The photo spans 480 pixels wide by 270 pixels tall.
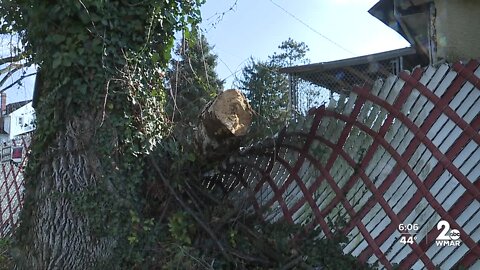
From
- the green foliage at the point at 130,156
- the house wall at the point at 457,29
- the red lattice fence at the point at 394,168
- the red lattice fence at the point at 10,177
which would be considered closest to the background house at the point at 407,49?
the house wall at the point at 457,29

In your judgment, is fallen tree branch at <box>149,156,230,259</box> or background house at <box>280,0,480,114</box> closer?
fallen tree branch at <box>149,156,230,259</box>

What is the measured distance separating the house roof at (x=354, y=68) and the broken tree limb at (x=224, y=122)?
14.9 feet

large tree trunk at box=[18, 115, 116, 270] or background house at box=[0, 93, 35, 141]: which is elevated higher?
background house at box=[0, 93, 35, 141]

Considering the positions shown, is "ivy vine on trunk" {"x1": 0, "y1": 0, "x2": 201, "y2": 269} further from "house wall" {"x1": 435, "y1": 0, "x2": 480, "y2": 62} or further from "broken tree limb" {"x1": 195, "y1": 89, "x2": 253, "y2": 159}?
"house wall" {"x1": 435, "y1": 0, "x2": 480, "y2": 62}

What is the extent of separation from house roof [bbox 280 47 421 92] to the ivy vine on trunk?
4.63 metres

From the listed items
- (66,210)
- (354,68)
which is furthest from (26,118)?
(354,68)

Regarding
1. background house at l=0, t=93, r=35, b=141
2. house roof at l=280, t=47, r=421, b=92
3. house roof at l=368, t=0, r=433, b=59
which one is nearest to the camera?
background house at l=0, t=93, r=35, b=141

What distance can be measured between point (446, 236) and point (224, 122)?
180 centimetres

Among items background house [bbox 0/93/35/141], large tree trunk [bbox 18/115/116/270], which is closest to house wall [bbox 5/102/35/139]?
background house [bbox 0/93/35/141]

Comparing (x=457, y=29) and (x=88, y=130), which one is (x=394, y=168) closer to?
(x=88, y=130)

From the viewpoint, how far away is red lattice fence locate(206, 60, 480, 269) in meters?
3.52

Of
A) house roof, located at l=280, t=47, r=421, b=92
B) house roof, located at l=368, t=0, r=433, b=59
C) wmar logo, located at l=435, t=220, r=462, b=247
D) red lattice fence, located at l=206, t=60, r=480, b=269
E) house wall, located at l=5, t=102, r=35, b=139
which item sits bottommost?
wmar logo, located at l=435, t=220, r=462, b=247

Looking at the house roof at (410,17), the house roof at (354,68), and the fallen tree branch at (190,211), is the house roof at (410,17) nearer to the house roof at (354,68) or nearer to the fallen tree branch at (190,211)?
the house roof at (354,68)

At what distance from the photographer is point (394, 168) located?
12.9 ft
